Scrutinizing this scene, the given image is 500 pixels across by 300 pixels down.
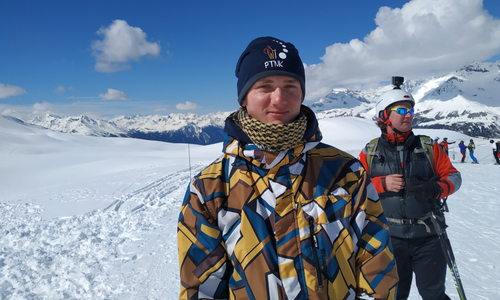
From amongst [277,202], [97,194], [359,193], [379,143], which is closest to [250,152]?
[277,202]

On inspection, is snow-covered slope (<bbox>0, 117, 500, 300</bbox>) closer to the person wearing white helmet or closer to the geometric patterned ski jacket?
the person wearing white helmet

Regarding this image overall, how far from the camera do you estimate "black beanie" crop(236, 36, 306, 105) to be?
1.54 meters

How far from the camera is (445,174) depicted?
9.38ft

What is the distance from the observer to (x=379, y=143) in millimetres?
3119

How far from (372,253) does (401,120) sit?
6.43ft

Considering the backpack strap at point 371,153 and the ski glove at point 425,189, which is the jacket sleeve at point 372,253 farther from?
the backpack strap at point 371,153

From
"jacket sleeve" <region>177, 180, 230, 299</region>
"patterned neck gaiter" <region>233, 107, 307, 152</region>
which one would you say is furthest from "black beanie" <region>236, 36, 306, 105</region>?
"jacket sleeve" <region>177, 180, 230, 299</region>

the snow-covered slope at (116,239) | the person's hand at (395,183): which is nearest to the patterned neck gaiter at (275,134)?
the person's hand at (395,183)

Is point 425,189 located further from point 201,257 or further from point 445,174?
point 201,257

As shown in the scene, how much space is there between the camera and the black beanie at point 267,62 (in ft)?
5.06

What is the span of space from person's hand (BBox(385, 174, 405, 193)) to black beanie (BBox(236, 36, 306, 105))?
1.68m

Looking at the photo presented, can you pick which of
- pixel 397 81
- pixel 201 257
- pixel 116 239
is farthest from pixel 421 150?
pixel 116 239

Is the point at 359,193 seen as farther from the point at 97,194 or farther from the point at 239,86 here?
the point at 97,194

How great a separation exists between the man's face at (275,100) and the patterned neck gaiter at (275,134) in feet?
0.20
